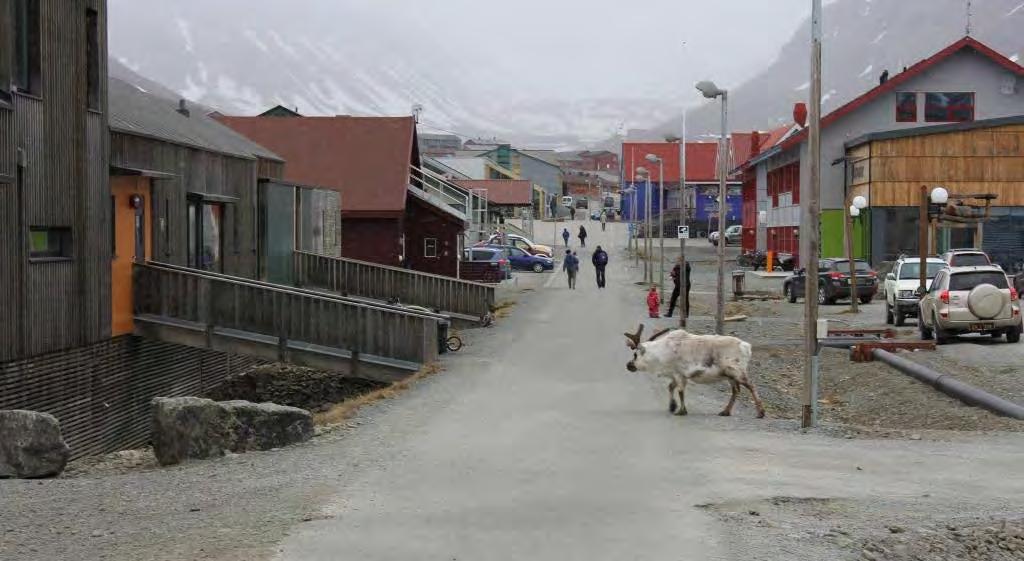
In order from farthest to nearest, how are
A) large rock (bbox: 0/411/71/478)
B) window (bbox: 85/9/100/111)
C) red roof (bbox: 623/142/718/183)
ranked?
1. red roof (bbox: 623/142/718/183)
2. window (bbox: 85/9/100/111)
3. large rock (bbox: 0/411/71/478)

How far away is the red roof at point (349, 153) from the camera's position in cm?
4603

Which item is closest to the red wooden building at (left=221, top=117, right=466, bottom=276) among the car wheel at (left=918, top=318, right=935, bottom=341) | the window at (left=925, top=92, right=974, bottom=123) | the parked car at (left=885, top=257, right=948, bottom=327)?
the parked car at (left=885, top=257, right=948, bottom=327)

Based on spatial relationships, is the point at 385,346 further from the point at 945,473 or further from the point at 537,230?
the point at 537,230

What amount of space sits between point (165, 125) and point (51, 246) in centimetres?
881

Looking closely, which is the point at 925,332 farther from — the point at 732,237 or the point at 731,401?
the point at 732,237

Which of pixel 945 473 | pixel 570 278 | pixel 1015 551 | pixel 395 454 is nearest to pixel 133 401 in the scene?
pixel 395 454

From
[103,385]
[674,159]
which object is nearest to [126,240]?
[103,385]

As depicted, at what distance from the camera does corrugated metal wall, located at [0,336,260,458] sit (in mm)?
17344

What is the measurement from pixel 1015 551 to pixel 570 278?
142 ft

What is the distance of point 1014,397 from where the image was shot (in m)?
19.0

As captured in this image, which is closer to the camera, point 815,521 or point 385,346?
point 815,521

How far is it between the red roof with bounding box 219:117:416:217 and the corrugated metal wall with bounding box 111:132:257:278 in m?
15.0

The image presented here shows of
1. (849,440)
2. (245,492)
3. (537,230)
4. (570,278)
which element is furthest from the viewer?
(537,230)

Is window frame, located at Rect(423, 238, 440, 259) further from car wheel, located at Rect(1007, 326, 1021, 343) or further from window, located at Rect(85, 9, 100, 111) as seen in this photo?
window, located at Rect(85, 9, 100, 111)
